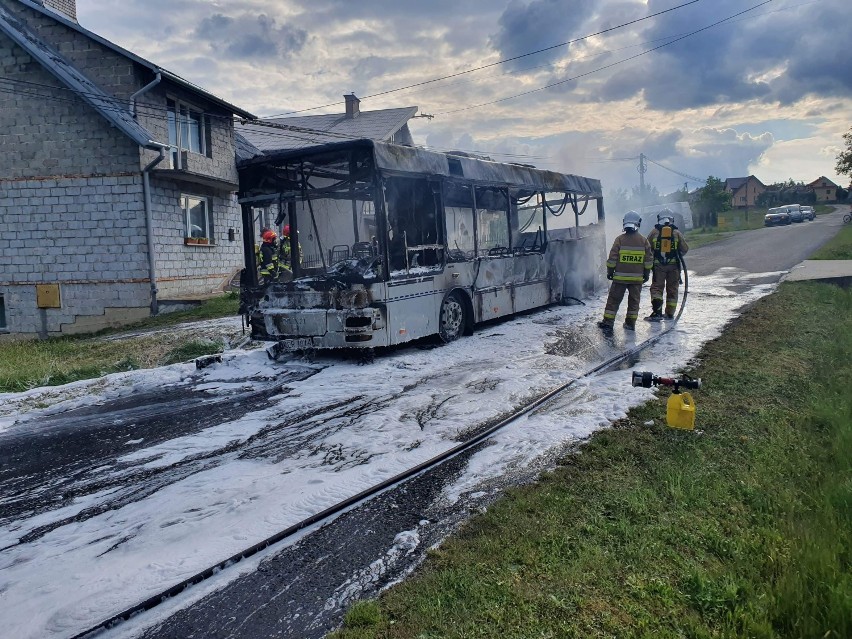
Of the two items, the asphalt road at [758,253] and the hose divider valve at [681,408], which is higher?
the asphalt road at [758,253]

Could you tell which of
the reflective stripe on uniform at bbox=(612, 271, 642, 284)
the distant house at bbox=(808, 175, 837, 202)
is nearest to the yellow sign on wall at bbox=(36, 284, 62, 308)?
the reflective stripe on uniform at bbox=(612, 271, 642, 284)

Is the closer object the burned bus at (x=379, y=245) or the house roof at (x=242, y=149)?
the burned bus at (x=379, y=245)

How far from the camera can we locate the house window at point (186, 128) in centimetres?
1734

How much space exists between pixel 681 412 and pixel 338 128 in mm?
25022

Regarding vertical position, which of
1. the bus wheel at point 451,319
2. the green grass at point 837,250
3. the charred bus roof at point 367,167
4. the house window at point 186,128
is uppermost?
the house window at point 186,128

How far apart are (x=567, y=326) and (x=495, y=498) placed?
731 centimetres

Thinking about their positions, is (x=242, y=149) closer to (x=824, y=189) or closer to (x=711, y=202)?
(x=711, y=202)

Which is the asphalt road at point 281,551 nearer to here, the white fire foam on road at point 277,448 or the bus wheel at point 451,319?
the white fire foam on road at point 277,448

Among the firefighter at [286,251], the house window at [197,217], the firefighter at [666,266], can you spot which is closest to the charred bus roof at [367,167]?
the firefighter at [286,251]

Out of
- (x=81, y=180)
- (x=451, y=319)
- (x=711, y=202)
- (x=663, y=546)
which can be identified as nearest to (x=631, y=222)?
(x=451, y=319)

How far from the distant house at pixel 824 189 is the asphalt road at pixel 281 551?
112 meters

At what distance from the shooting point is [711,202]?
56.5 metres

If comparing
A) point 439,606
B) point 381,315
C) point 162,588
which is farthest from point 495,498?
point 381,315

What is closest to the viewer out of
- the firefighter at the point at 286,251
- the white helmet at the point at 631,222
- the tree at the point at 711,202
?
the firefighter at the point at 286,251
